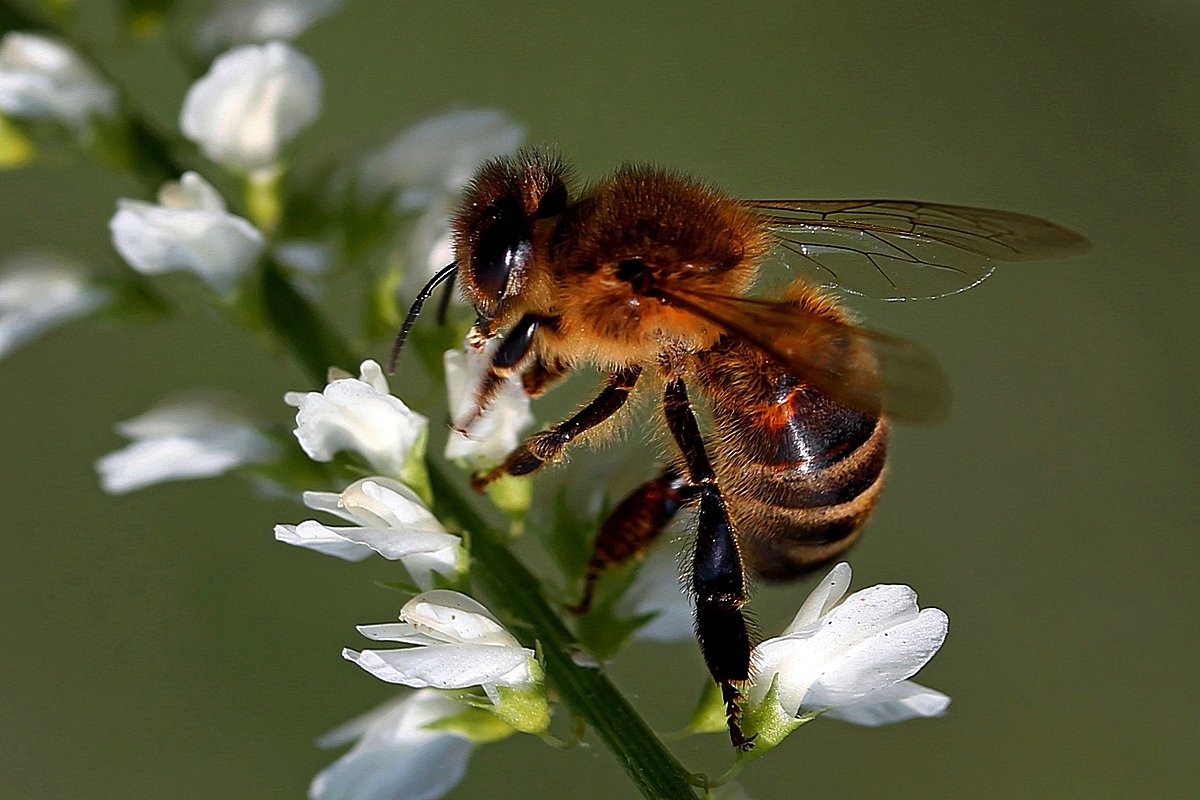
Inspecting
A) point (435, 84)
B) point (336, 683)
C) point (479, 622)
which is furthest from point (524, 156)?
point (435, 84)

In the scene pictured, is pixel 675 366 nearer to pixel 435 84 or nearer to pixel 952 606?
pixel 952 606

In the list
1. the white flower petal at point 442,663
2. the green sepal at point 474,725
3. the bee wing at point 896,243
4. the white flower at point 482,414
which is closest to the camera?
the white flower petal at point 442,663

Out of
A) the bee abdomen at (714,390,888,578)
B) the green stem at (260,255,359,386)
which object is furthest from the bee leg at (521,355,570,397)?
the green stem at (260,255,359,386)

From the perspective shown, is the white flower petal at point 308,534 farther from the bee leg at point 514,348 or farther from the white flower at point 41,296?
the white flower at point 41,296

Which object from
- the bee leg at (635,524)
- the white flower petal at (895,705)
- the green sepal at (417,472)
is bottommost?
the white flower petal at (895,705)

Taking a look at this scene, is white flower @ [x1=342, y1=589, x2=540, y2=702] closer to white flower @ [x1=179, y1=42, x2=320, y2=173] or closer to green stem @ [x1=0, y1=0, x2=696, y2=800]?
green stem @ [x1=0, y1=0, x2=696, y2=800]

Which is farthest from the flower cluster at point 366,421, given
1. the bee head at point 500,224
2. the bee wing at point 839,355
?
the bee wing at point 839,355
